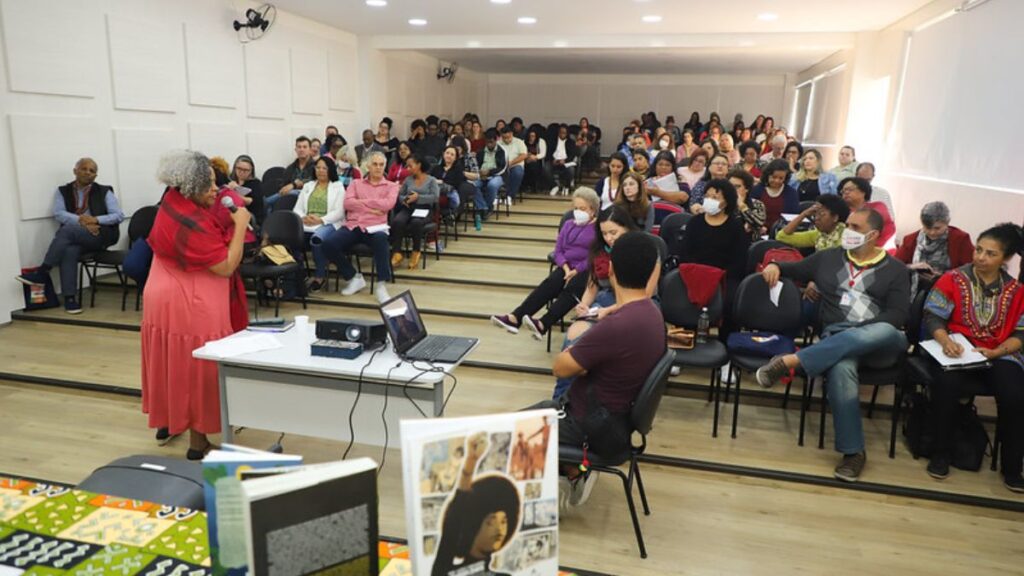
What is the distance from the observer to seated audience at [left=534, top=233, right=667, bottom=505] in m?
2.46

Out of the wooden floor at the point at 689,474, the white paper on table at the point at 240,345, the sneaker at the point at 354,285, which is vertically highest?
the white paper on table at the point at 240,345

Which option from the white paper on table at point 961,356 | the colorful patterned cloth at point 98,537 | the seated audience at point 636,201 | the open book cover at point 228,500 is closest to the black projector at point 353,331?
the colorful patterned cloth at point 98,537

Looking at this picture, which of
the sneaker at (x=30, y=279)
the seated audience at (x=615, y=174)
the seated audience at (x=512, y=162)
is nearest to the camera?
the sneaker at (x=30, y=279)

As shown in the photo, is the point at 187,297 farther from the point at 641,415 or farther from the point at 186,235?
the point at 641,415

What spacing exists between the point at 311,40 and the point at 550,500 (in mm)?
9079

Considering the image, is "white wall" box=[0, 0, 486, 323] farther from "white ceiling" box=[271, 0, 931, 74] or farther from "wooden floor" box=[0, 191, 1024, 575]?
"wooden floor" box=[0, 191, 1024, 575]

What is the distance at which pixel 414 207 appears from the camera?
7215 millimetres

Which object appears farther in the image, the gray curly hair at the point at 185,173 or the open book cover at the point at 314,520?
the gray curly hair at the point at 185,173

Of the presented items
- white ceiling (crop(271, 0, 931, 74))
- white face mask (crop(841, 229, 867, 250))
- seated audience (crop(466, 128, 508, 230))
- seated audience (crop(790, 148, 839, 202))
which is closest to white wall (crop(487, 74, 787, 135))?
white ceiling (crop(271, 0, 931, 74))

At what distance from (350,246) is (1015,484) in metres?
5.34

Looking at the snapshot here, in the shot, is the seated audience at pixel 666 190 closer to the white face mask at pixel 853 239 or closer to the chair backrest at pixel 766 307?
the chair backrest at pixel 766 307

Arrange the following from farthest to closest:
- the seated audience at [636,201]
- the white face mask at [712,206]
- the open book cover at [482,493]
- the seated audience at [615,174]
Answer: the seated audience at [615,174] < the seated audience at [636,201] < the white face mask at [712,206] < the open book cover at [482,493]

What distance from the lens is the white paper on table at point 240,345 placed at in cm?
296

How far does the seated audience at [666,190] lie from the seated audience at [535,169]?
4.72 m
